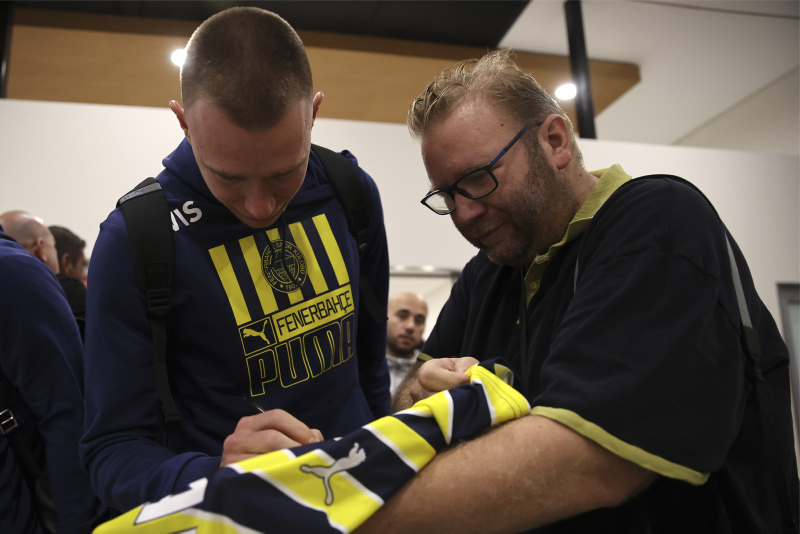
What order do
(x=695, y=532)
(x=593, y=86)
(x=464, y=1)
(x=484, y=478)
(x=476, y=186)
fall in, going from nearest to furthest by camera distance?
(x=484, y=478)
(x=695, y=532)
(x=476, y=186)
(x=464, y=1)
(x=593, y=86)

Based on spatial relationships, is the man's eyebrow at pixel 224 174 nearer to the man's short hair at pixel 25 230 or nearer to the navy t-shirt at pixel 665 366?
the navy t-shirt at pixel 665 366

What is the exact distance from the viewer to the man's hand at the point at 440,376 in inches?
42.9

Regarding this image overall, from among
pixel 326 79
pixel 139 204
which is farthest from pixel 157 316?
pixel 326 79

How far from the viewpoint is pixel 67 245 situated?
2.86m

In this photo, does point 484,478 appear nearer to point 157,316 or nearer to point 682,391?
point 682,391

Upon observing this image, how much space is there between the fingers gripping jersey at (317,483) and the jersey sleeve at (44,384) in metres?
1.02

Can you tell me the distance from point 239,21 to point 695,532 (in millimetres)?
1159

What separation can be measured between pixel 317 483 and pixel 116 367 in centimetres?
56

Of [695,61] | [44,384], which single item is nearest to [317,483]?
[44,384]

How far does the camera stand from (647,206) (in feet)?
3.45

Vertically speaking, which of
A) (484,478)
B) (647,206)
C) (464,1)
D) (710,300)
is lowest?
(484,478)

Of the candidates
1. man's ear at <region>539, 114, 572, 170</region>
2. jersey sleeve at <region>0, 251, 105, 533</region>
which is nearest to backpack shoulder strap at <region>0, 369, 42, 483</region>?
jersey sleeve at <region>0, 251, 105, 533</region>

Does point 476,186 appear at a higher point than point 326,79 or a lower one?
lower

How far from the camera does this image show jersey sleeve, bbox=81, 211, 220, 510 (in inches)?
44.4
